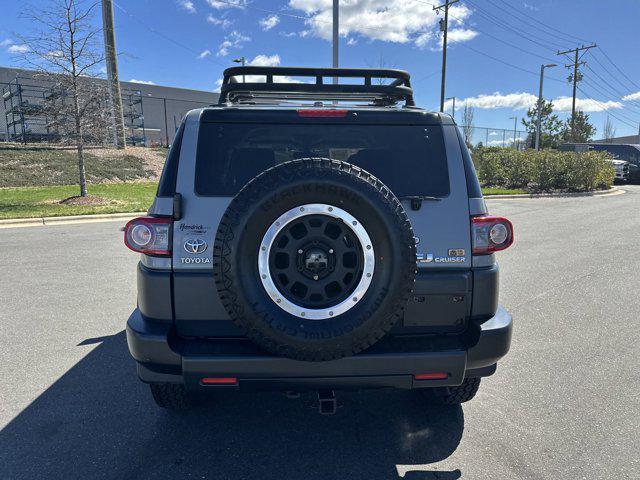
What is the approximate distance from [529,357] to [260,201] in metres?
3.07

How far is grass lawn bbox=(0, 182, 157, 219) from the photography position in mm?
12203

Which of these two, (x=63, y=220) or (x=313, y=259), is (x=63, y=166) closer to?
(x=63, y=220)

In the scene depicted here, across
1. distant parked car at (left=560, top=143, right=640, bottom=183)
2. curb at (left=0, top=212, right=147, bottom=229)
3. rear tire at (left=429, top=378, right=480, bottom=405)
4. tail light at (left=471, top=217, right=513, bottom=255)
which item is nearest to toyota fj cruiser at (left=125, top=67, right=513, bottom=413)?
tail light at (left=471, top=217, right=513, bottom=255)

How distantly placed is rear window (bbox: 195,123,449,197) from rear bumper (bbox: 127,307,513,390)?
2.66ft

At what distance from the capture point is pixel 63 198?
570 inches

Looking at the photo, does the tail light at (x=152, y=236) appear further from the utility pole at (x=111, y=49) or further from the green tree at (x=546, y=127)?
the green tree at (x=546, y=127)

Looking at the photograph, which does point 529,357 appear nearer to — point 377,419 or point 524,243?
point 377,419

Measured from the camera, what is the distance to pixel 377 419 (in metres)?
3.09

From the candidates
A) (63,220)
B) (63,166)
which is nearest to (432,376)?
(63,220)

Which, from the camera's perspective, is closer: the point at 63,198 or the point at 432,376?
the point at 432,376

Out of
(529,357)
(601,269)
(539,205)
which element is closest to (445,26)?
(539,205)

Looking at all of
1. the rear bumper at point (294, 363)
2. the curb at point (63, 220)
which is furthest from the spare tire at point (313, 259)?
the curb at point (63, 220)

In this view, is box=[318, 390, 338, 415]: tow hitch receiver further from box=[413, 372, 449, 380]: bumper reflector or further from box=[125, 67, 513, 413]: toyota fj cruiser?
box=[413, 372, 449, 380]: bumper reflector

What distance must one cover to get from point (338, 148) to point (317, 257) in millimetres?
809
